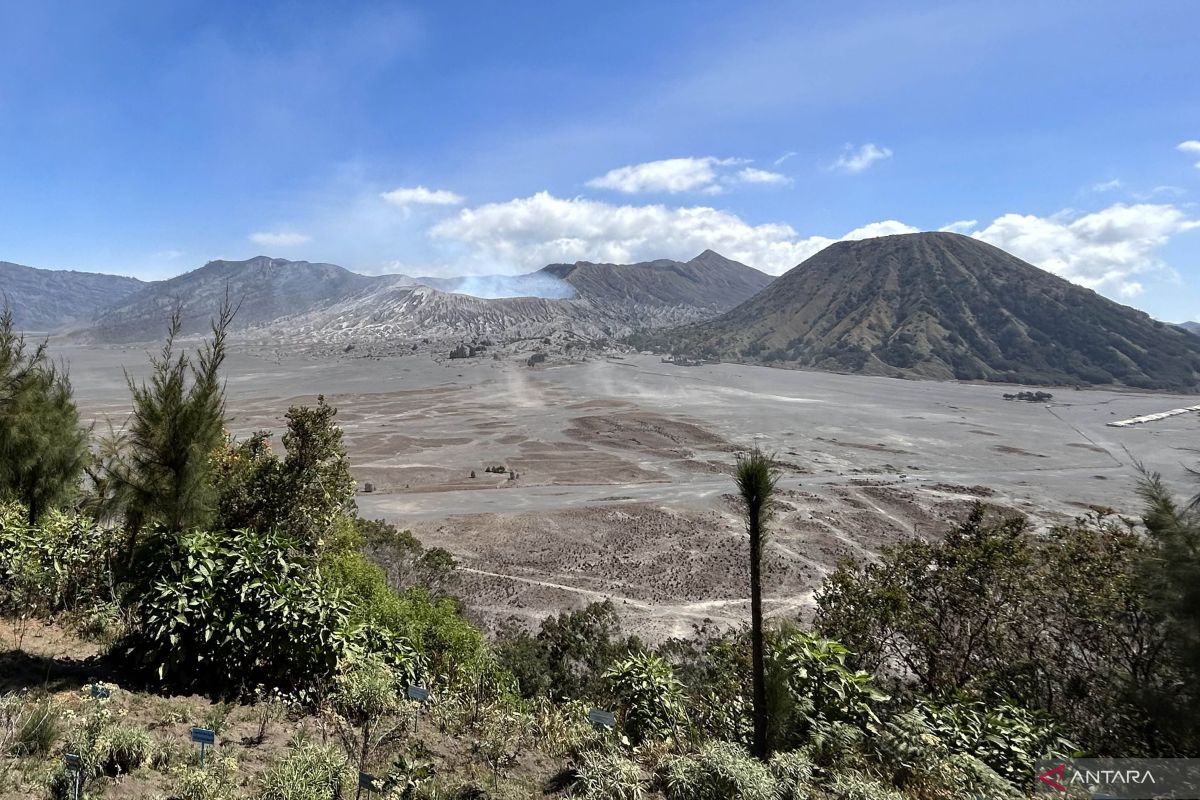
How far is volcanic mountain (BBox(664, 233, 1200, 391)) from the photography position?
427 feet

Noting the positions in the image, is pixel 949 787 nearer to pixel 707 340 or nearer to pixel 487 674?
pixel 487 674

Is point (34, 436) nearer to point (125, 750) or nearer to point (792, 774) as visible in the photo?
point (125, 750)

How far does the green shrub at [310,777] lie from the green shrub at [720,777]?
2.49m

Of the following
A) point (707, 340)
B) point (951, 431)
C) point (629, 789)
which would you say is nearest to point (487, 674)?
point (629, 789)

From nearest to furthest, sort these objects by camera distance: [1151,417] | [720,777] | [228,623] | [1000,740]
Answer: [720,777] < [1000,740] < [228,623] < [1151,417]

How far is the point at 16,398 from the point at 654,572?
74.4ft

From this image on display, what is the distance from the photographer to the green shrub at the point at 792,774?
14.5 feet

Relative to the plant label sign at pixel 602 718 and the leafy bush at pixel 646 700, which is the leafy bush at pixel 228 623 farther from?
the leafy bush at pixel 646 700

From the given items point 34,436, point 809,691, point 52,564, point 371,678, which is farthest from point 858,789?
point 34,436

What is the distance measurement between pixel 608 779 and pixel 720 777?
87 cm

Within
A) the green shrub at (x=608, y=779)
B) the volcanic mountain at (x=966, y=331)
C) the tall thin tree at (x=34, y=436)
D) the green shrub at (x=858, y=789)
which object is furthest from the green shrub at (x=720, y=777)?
the volcanic mountain at (x=966, y=331)

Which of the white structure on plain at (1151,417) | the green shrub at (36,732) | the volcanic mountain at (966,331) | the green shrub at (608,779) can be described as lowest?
the white structure on plain at (1151,417)

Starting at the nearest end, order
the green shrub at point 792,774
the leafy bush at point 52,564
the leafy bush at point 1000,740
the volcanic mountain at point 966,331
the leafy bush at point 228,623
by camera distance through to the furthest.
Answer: the green shrub at point 792,774
the leafy bush at point 1000,740
the leafy bush at point 228,623
the leafy bush at point 52,564
the volcanic mountain at point 966,331

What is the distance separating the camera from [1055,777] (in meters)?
5.07
